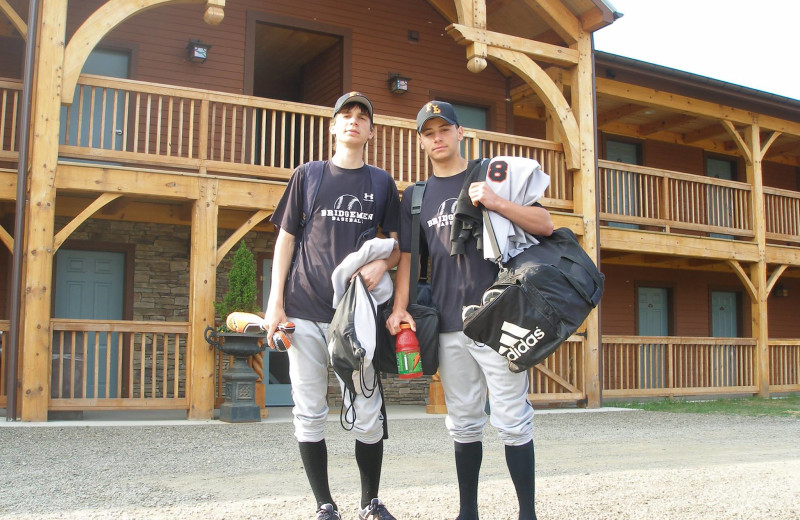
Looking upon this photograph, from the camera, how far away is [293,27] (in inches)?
478

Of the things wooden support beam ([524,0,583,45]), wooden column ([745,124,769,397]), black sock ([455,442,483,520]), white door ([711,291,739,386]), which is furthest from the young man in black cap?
white door ([711,291,739,386])

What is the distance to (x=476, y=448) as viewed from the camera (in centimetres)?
343

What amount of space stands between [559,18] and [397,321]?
918 centimetres

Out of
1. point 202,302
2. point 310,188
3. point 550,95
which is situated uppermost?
point 550,95

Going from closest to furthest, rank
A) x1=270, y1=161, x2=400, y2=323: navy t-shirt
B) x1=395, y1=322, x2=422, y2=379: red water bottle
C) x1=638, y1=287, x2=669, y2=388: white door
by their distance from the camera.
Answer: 1. x1=395, y1=322, x2=422, y2=379: red water bottle
2. x1=270, y1=161, x2=400, y2=323: navy t-shirt
3. x1=638, y1=287, x2=669, y2=388: white door

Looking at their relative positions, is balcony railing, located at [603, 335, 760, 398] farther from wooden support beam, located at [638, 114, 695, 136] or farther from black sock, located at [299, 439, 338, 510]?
black sock, located at [299, 439, 338, 510]

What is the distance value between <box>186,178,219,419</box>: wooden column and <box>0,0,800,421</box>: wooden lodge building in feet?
0.08

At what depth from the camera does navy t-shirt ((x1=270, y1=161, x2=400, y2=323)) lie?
352 centimetres

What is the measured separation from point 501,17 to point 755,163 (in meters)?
5.14

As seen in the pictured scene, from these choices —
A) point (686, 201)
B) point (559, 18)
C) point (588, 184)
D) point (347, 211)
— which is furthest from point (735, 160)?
point (347, 211)

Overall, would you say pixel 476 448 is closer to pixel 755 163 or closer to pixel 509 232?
pixel 509 232

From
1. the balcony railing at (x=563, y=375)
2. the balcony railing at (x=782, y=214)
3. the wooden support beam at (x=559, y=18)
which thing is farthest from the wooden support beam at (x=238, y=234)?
the balcony railing at (x=782, y=214)

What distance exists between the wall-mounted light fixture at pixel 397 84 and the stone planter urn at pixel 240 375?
17.4 ft

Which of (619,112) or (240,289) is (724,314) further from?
(240,289)
